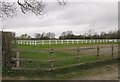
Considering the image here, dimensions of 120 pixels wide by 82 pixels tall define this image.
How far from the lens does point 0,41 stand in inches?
609

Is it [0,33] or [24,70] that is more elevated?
[0,33]

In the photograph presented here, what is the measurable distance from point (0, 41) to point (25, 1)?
20.8 feet

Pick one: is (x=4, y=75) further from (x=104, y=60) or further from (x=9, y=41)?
(x=104, y=60)

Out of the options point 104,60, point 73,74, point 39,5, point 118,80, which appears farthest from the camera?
point 39,5

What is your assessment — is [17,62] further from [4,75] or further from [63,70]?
[63,70]

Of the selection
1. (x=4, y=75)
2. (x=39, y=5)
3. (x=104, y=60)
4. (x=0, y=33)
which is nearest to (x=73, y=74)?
(x=4, y=75)

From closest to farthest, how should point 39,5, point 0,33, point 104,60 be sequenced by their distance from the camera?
point 0,33 < point 104,60 < point 39,5

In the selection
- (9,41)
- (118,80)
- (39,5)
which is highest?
(39,5)

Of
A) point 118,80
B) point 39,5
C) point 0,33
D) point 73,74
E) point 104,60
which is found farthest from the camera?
point 39,5

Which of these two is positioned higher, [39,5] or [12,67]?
[39,5]

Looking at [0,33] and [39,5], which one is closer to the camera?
[0,33]

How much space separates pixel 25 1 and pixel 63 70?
767 centimetres

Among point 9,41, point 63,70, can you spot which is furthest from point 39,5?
point 63,70

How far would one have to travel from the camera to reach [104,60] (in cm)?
1988
